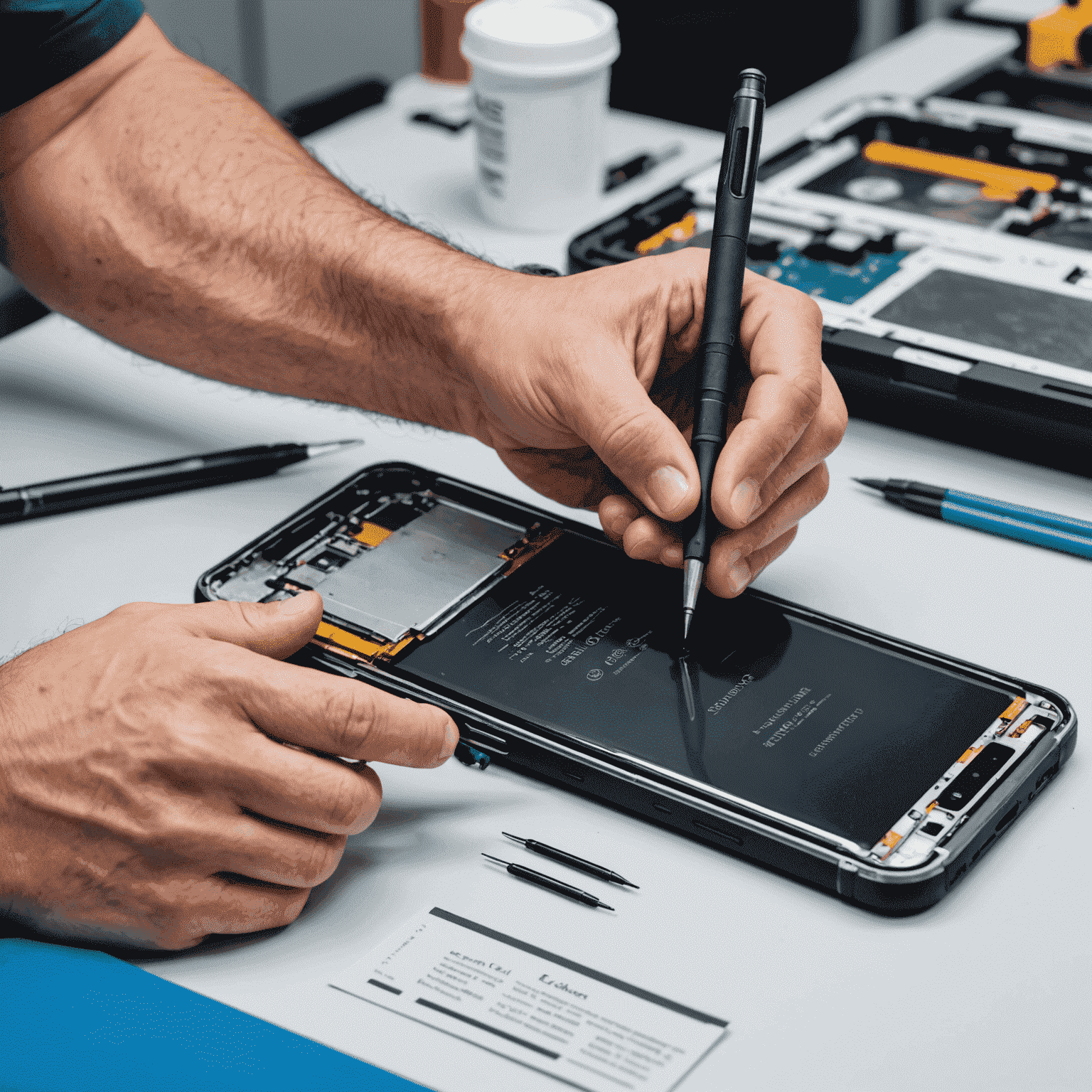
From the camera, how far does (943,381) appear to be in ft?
3.12

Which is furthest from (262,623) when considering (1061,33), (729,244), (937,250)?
(1061,33)

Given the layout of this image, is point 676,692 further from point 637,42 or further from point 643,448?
point 637,42

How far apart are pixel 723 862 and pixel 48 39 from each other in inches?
31.5

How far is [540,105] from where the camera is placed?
1232 millimetres

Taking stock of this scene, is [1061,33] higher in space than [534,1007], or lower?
higher

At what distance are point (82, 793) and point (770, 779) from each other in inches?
13.0

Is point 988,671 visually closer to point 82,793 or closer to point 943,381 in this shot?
point 943,381

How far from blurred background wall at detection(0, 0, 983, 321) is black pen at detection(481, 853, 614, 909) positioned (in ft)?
2.86

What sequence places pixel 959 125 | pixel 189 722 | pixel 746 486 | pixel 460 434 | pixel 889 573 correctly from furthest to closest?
pixel 959 125, pixel 460 434, pixel 889 573, pixel 746 486, pixel 189 722

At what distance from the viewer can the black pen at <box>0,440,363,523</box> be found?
0.92 m

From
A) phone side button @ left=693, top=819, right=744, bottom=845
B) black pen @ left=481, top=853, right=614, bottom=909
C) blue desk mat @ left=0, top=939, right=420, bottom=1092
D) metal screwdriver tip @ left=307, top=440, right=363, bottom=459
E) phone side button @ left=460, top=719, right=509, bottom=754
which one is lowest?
blue desk mat @ left=0, top=939, right=420, bottom=1092

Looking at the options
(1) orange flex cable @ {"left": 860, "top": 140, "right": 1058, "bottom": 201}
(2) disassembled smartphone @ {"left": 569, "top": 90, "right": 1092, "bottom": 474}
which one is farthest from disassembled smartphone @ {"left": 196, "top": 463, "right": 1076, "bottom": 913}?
(1) orange flex cable @ {"left": 860, "top": 140, "right": 1058, "bottom": 201}

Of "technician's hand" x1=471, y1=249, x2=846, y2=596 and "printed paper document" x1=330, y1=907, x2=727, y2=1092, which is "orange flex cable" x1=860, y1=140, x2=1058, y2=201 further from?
"printed paper document" x1=330, y1=907, x2=727, y2=1092

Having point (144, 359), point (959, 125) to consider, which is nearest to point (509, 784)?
point (144, 359)
